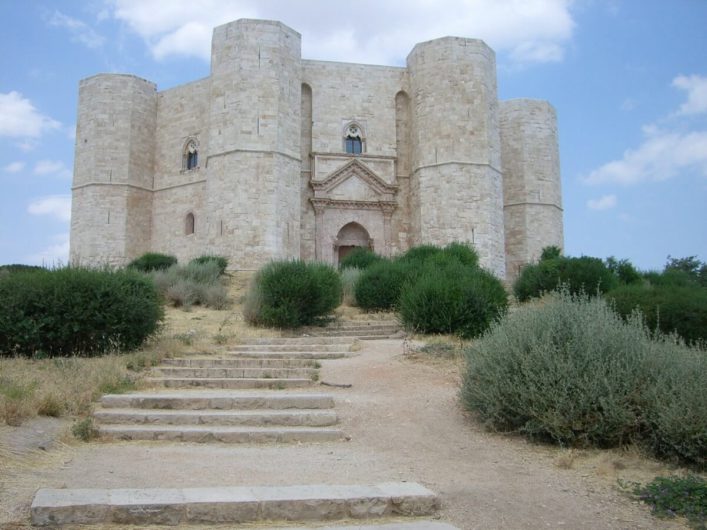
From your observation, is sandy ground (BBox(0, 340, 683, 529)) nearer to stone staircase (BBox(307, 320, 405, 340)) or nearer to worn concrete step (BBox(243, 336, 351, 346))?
worn concrete step (BBox(243, 336, 351, 346))

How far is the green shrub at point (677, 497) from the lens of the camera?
4.02 metres

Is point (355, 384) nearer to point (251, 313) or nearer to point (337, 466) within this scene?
point (337, 466)

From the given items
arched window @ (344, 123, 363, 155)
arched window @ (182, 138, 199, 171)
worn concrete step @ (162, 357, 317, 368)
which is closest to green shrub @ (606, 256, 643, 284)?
arched window @ (344, 123, 363, 155)

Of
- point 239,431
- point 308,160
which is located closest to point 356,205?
point 308,160

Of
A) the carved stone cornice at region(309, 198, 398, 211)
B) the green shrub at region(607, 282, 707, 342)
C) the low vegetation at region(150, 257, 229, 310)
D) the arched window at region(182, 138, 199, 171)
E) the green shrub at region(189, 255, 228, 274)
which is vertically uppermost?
the arched window at region(182, 138, 199, 171)

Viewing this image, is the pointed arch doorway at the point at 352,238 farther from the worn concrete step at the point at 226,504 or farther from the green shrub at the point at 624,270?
the worn concrete step at the point at 226,504

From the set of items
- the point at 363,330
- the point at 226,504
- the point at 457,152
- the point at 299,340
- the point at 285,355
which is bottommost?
the point at 226,504

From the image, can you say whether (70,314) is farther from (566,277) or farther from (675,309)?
(566,277)

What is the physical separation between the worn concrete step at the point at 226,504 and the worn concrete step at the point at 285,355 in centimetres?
583

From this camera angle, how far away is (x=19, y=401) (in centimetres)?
589

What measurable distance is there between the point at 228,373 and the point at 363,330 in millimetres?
4853

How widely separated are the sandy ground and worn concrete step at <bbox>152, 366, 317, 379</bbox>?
200cm

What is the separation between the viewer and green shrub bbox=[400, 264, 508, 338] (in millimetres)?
11250

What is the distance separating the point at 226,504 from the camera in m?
3.82
